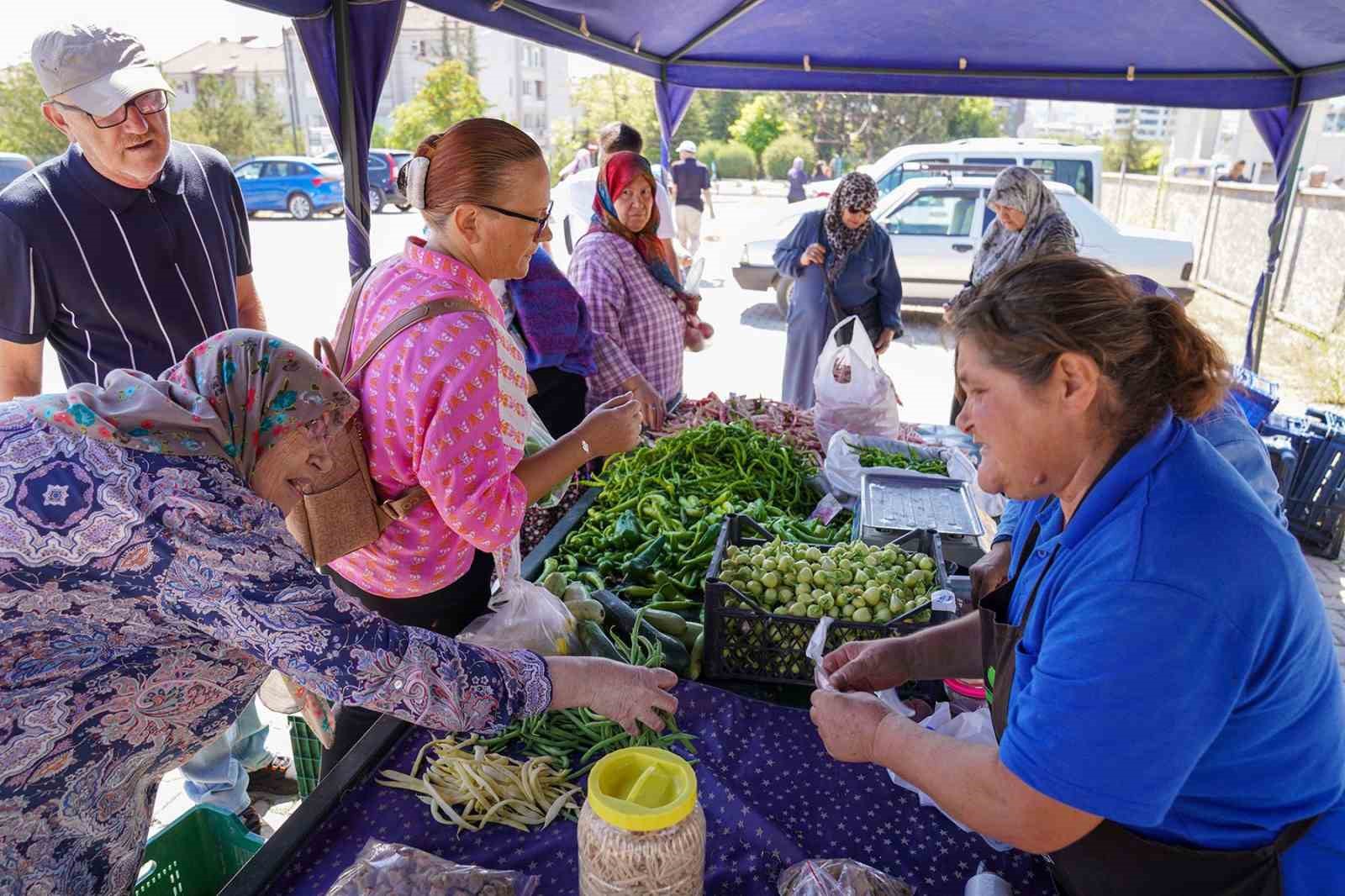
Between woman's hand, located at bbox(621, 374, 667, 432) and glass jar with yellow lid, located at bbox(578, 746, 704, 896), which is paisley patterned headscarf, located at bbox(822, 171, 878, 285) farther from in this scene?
glass jar with yellow lid, located at bbox(578, 746, 704, 896)

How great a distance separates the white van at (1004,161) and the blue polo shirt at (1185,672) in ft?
33.0

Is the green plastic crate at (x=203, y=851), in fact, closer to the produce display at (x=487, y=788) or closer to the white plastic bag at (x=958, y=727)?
the produce display at (x=487, y=788)

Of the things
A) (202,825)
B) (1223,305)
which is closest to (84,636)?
(202,825)

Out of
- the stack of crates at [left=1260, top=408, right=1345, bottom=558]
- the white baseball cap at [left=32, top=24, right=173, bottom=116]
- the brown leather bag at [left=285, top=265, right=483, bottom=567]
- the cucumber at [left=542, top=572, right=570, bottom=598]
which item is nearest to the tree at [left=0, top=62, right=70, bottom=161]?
the white baseball cap at [left=32, top=24, right=173, bottom=116]

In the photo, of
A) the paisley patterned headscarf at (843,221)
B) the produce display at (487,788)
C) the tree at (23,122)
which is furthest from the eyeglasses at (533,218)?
the tree at (23,122)

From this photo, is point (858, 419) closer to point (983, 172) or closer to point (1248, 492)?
point (1248, 492)

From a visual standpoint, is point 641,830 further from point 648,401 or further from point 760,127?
point 760,127

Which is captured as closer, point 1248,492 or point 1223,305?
point 1248,492

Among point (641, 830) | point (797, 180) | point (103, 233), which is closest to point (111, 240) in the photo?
point (103, 233)

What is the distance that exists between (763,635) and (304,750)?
1506mm

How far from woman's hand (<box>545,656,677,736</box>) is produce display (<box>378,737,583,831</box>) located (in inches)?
7.3

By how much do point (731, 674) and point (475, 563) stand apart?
0.74m

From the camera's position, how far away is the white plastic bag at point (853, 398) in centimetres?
395

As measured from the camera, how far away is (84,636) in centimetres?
127
